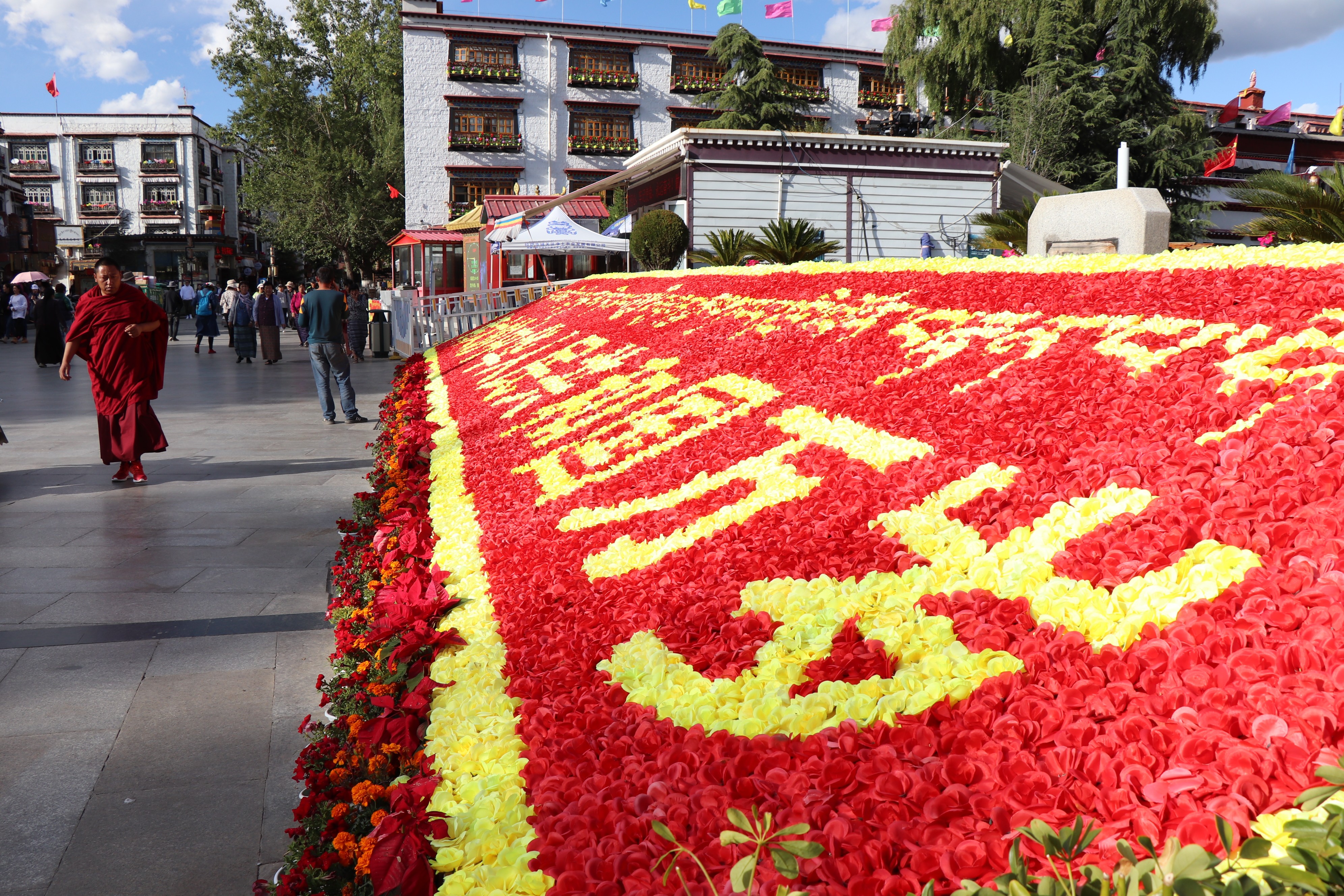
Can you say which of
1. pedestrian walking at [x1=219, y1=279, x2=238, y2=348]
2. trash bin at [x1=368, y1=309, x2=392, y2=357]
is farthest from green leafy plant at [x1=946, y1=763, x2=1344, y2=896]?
trash bin at [x1=368, y1=309, x2=392, y2=357]

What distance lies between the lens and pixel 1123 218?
7.84 m

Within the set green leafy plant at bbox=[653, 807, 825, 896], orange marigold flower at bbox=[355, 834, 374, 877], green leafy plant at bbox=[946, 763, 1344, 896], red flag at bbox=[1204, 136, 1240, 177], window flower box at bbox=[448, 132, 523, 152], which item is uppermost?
window flower box at bbox=[448, 132, 523, 152]

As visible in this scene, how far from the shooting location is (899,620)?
2.70 m

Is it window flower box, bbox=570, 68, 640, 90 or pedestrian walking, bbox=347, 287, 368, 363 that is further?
window flower box, bbox=570, 68, 640, 90

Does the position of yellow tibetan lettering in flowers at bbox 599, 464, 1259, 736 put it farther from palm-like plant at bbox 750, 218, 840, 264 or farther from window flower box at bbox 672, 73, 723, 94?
window flower box at bbox 672, 73, 723, 94

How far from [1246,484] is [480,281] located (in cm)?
2984

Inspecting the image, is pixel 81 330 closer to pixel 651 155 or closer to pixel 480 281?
pixel 651 155

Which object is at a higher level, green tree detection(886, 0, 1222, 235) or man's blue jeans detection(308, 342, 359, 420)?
green tree detection(886, 0, 1222, 235)

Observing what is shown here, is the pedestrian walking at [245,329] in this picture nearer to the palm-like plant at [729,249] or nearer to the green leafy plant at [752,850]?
the palm-like plant at [729,249]

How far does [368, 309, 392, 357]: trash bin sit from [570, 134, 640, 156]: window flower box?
68.8ft

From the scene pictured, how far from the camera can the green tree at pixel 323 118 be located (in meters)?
45.1

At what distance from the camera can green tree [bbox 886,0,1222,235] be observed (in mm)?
29031

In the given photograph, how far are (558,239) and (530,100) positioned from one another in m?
22.0

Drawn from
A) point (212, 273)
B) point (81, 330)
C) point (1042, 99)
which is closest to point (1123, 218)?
point (81, 330)
